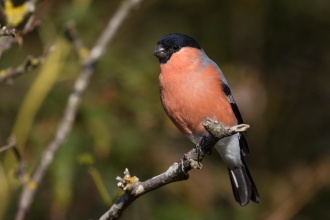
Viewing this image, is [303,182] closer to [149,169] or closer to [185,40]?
[149,169]

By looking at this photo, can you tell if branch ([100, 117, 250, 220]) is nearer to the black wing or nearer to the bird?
the bird

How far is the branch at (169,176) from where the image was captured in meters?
2.79

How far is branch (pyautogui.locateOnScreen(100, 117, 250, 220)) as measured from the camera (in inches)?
110

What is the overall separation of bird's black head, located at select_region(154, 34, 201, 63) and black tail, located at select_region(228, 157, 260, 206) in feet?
3.87

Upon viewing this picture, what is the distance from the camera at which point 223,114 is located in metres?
4.02

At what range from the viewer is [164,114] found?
213 inches

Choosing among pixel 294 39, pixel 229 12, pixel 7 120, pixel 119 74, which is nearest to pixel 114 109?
pixel 119 74

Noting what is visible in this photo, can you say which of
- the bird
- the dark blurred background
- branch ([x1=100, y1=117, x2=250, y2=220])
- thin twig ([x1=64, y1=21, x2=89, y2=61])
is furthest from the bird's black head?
branch ([x1=100, y1=117, x2=250, y2=220])

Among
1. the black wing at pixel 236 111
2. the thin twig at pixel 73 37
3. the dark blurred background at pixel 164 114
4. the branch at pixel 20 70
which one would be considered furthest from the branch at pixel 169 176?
the thin twig at pixel 73 37

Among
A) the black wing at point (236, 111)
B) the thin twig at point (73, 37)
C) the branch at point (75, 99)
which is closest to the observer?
the branch at point (75, 99)

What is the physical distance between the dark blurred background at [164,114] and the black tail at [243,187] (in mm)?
606

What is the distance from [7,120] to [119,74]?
118 cm

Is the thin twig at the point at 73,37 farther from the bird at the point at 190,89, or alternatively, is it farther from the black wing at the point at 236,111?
the black wing at the point at 236,111

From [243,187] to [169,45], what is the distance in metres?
1.29
